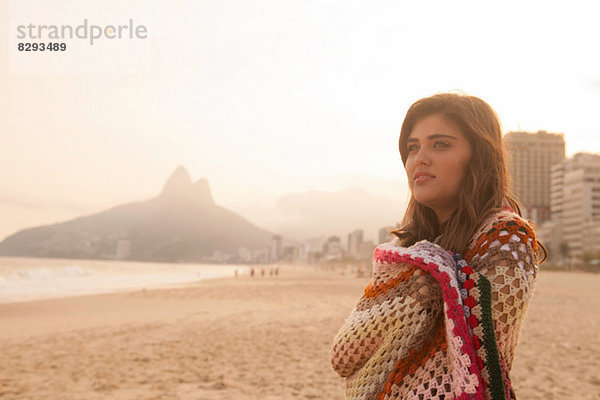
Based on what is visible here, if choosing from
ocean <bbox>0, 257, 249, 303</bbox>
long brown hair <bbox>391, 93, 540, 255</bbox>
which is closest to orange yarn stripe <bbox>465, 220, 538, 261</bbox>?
long brown hair <bbox>391, 93, 540, 255</bbox>

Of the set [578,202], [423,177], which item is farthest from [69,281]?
[578,202]

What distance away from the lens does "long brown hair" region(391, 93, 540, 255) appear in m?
1.39

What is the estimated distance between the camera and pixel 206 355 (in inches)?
303

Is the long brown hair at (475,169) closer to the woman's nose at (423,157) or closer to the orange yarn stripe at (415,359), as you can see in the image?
the woman's nose at (423,157)

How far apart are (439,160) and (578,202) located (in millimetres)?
114208

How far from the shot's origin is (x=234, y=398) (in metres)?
5.39

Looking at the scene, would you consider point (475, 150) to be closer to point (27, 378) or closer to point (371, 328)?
point (371, 328)

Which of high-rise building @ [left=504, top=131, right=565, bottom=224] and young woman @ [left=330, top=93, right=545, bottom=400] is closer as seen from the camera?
young woman @ [left=330, top=93, right=545, bottom=400]

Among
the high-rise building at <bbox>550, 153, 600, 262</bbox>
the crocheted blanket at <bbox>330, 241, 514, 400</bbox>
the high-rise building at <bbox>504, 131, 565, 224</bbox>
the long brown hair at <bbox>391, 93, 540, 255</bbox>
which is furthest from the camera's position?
the high-rise building at <bbox>504, 131, 565, 224</bbox>

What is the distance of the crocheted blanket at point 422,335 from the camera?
110 centimetres

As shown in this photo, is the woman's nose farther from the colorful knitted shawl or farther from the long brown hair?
the colorful knitted shawl

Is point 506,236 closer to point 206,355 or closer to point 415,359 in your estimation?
point 415,359

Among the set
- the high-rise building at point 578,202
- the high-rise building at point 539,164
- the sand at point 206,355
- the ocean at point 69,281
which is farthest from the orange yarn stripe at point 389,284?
the high-rise building at point 539,164

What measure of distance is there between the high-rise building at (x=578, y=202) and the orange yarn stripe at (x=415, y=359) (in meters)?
99.5
